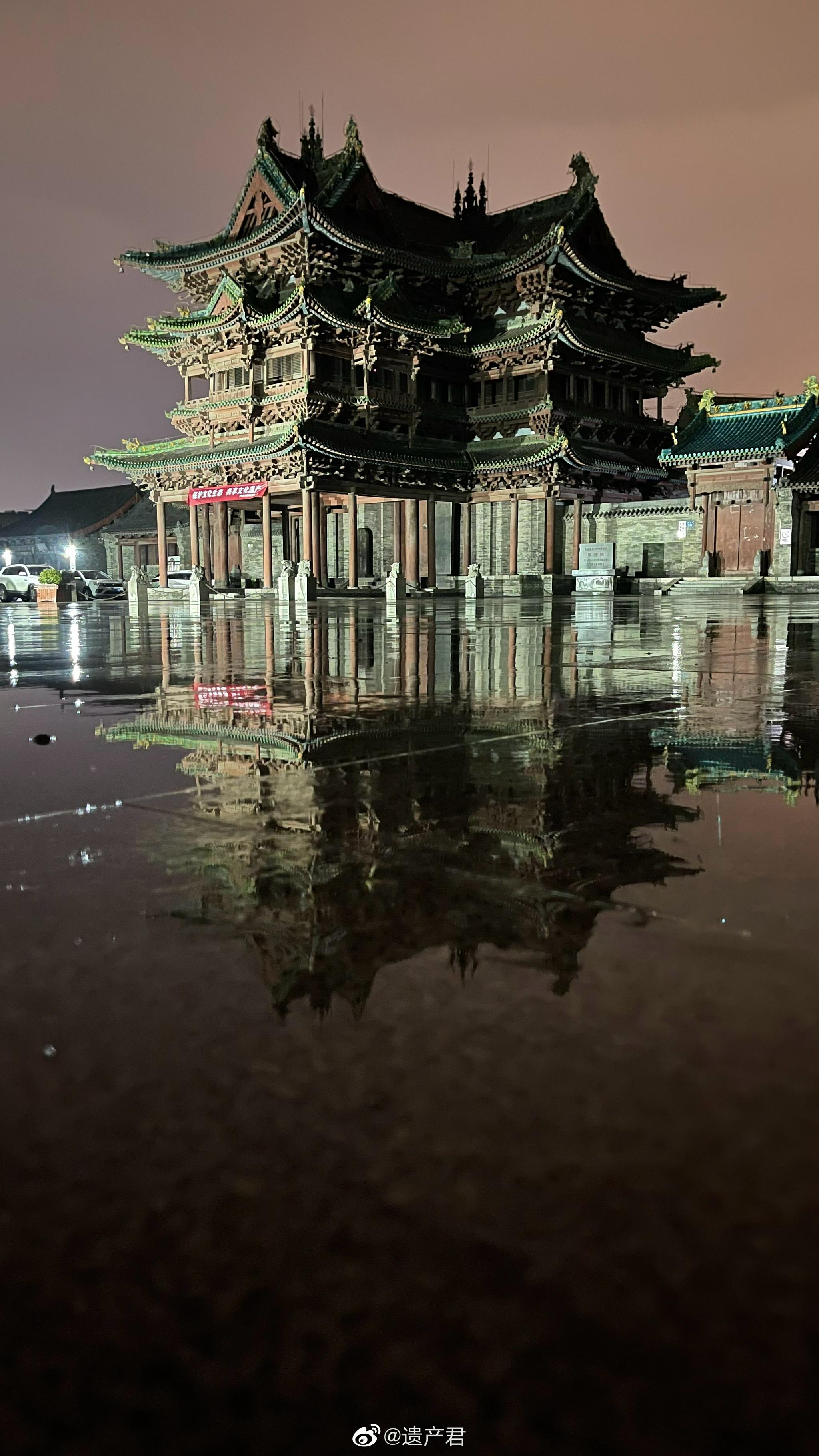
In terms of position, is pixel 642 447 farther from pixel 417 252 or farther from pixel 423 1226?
pixel 423 1226

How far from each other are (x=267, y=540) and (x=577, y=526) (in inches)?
449

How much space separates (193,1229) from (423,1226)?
243 millimetres

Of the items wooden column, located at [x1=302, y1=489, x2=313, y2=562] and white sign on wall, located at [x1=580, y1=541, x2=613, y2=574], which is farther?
white sign on wall, located at [x1=580, y1=541, x2=613, y2=574]

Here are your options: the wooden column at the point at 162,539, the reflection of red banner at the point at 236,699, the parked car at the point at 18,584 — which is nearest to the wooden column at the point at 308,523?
the wooden column at the point at 162,539

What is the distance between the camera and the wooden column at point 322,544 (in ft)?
109

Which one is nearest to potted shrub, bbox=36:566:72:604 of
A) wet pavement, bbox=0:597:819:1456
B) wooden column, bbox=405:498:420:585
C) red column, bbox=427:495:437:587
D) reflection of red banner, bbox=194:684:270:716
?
wooden column, bbox=405:498:420:585

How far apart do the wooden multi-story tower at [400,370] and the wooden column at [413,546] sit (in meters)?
0.20

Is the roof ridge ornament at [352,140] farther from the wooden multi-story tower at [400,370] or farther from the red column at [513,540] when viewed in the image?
the red column at [513,540]

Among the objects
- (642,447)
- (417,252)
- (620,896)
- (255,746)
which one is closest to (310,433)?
(417,252)

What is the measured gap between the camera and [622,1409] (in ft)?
2.62

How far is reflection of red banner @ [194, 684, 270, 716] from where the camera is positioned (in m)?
5.32

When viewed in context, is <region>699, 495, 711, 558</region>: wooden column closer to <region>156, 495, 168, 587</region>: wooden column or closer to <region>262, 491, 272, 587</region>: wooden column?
<region>262, 491, 272, 587</region>: wooden column

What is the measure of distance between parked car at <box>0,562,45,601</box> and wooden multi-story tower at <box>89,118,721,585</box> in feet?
17.5

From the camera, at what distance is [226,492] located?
32.7 metres
